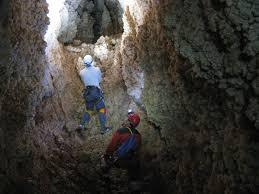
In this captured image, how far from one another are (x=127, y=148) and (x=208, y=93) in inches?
94.4

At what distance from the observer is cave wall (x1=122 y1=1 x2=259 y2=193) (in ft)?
13.0

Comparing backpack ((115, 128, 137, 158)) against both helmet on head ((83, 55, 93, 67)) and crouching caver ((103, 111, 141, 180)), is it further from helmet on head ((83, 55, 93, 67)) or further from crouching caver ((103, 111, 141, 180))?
helmet on head ((83, 55, 93, 67))

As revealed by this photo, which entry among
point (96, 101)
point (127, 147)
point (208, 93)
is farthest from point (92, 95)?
point (208, 93)

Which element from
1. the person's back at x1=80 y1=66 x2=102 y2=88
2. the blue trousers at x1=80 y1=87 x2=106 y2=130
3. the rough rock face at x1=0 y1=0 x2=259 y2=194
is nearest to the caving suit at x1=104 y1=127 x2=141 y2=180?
the rough rock face at x1=0 y1=0 x2=259 y2=194

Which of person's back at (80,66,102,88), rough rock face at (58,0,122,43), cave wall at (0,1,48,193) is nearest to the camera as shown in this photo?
cave wall at (0,1,48,193)

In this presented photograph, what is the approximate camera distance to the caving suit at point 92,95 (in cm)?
813

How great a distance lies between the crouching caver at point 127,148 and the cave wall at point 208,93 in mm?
523

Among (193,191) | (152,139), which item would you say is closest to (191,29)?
(193,191)

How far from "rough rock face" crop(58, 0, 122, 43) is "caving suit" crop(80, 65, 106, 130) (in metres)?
2.32

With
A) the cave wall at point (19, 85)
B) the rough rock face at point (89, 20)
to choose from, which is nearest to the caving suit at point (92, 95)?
the cave wall at point (19, 85)

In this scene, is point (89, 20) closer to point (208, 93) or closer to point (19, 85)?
point (19, 85)

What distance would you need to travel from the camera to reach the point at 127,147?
6.64 m

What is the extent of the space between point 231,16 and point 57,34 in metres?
6.42

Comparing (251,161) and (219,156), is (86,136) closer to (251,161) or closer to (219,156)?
(219,156)
